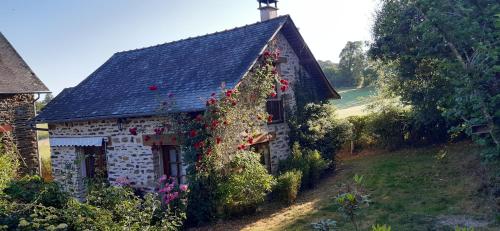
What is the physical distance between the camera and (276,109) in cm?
1227

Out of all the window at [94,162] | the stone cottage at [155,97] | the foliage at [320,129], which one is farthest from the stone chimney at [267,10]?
the window at [94,162]

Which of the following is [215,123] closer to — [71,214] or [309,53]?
[71,214]

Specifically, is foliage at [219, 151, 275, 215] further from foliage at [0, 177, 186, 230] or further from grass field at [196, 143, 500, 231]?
foliage at [0, 177, 186, 230]

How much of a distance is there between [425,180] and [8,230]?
33.2ft

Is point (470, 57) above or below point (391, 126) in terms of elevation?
above

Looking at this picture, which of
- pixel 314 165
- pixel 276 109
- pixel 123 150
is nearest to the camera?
pixel 123 150

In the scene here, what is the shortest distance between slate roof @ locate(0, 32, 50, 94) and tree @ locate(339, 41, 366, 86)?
4040 cm

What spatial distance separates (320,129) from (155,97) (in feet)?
18.6

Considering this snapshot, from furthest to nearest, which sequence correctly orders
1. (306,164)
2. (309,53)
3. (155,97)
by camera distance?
(309,53) → (306,164) → (155,97)

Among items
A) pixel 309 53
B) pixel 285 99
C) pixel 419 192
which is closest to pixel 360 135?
pixel 309 53

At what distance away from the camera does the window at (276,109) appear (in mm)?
12023

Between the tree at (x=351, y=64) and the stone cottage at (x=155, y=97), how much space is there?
3731cm

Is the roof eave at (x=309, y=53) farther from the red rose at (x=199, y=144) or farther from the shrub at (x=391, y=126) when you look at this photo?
the red rose at (x=199, y=144)

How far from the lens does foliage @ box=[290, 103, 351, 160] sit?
41.2 ft
